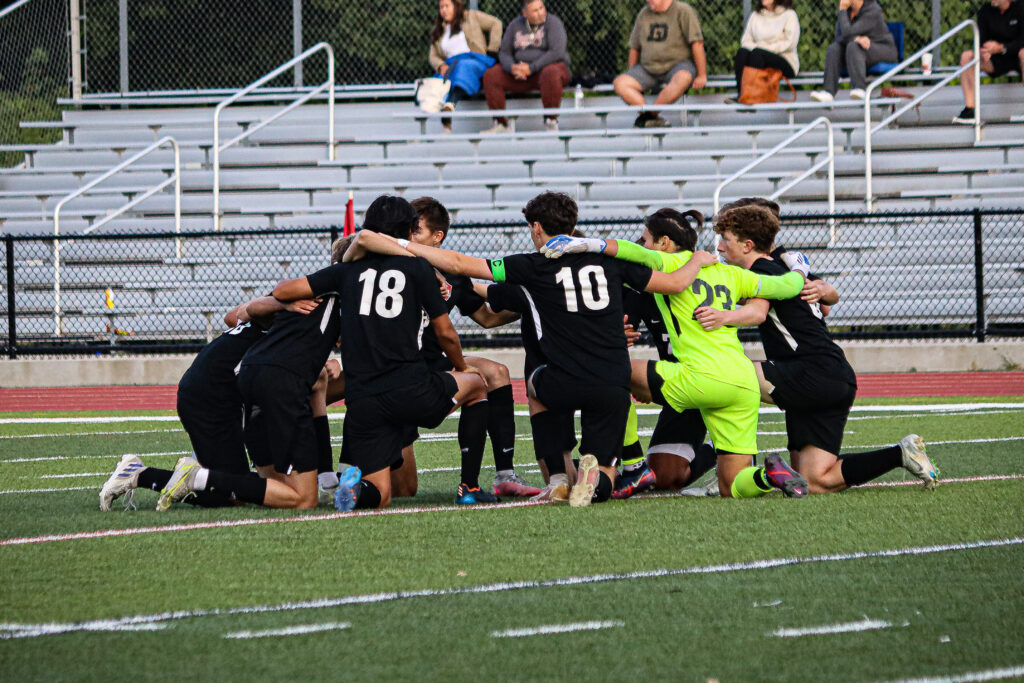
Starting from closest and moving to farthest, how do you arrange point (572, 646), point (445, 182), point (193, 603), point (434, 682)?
1. point (434, 682)
2. point (572, 646)
3. point (193, 603)
4. point (445, 182)

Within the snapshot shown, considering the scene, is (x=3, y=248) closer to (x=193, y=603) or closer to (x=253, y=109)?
(x=253, y=109)

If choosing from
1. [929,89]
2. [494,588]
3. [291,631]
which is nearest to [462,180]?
[929,89]

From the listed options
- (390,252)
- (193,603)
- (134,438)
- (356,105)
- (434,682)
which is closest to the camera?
(434,682)

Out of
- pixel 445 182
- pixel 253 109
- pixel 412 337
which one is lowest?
pixel 412 337

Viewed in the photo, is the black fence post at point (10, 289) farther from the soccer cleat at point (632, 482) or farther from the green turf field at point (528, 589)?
the soccer cleat at point (632, 482)

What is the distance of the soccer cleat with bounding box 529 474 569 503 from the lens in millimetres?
6562

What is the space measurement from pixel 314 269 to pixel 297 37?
6838mm

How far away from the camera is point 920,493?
21.6 ft

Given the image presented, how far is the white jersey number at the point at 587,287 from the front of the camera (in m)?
6.50

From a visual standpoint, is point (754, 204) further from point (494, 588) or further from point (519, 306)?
point (494, 588)

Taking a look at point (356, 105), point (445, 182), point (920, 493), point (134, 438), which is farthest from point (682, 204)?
point (920, 493)

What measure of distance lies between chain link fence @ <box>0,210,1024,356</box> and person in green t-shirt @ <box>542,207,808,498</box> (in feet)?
30.0

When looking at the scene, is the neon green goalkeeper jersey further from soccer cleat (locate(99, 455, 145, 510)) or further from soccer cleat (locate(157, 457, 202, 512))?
soccer cleat (locate(99, 455, 145, 510))

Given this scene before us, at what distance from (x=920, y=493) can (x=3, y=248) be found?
43.9 ft
